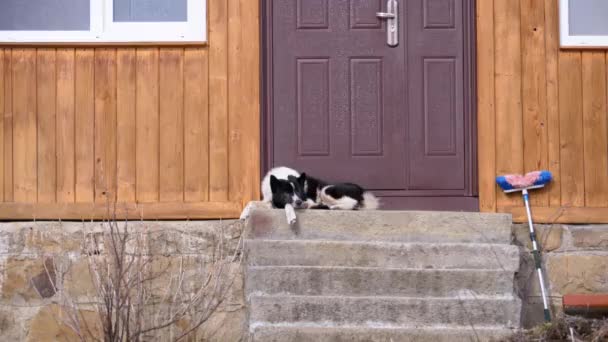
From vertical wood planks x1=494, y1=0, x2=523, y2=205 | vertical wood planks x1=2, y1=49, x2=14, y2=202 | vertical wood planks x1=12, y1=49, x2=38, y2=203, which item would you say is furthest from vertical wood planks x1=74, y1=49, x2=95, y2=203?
vertical wood planks x1=494, y1=0, x2=523, y2=205

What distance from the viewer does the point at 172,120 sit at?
6.69 meters

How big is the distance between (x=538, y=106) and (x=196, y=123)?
2.45 meters

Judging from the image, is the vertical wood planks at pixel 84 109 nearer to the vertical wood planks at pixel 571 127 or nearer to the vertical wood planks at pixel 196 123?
the vertical wood planks at pixel 196 123

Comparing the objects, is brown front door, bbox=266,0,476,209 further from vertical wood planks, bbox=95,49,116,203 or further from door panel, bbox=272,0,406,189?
vertical wood planks, bbox=95,49,116,203

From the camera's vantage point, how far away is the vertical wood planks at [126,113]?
667 centimetres

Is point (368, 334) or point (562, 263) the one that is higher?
point (562, 263)

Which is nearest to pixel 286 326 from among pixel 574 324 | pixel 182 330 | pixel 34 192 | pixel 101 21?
pixel 182 330

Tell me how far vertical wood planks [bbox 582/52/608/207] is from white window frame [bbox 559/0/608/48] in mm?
73

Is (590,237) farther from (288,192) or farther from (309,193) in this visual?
(288,192)

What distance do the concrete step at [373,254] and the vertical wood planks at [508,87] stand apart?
0.83 metres

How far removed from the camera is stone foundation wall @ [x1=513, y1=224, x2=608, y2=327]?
6445mm

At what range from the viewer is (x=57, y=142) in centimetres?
668

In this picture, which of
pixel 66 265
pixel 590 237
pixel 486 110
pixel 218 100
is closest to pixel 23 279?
pixel 66 265

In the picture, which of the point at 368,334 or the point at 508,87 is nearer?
the point at 368,334
